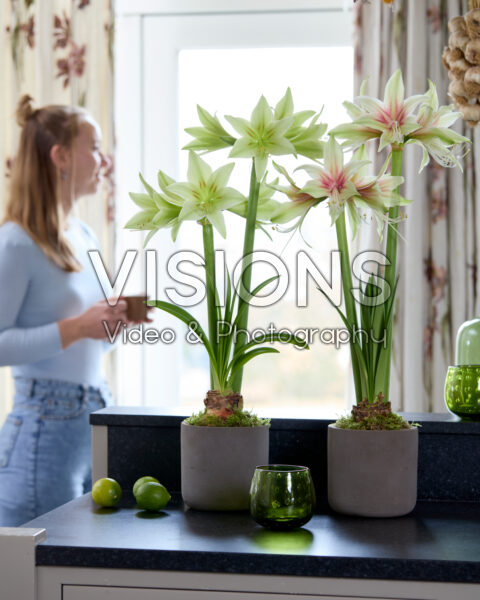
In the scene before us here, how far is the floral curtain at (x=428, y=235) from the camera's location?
8.35 feet

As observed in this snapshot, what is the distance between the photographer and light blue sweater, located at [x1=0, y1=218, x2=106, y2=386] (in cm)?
196

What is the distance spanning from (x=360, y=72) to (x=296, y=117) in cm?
152

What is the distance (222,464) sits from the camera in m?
1.20

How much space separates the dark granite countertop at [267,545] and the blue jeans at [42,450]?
0.81 m

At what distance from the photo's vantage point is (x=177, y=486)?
1386 mm

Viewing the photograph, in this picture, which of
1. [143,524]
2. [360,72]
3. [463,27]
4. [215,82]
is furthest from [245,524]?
[215,82]

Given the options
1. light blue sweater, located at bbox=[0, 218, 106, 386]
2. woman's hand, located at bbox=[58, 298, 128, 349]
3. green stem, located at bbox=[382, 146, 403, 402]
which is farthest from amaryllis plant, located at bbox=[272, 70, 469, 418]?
light blue sweater, located at bbox=[0, 218, 106, 386]

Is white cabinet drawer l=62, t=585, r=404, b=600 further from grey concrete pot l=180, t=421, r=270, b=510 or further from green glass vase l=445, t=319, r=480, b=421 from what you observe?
green glass vase l=445, t=319, r=480, b=421

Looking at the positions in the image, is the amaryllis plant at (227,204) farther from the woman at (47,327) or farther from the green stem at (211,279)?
the woman at (47,327)

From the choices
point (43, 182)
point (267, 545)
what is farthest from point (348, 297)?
point (43, 182)

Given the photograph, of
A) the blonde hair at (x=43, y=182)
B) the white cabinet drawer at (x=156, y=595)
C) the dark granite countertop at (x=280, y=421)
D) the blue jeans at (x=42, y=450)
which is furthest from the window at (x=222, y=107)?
the white cabinet drawer at (x=156, y=595)

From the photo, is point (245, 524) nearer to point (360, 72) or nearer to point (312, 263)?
point (312, 263)

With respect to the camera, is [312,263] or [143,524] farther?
[312,263]

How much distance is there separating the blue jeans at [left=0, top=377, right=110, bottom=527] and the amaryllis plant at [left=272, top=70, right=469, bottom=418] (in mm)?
999
